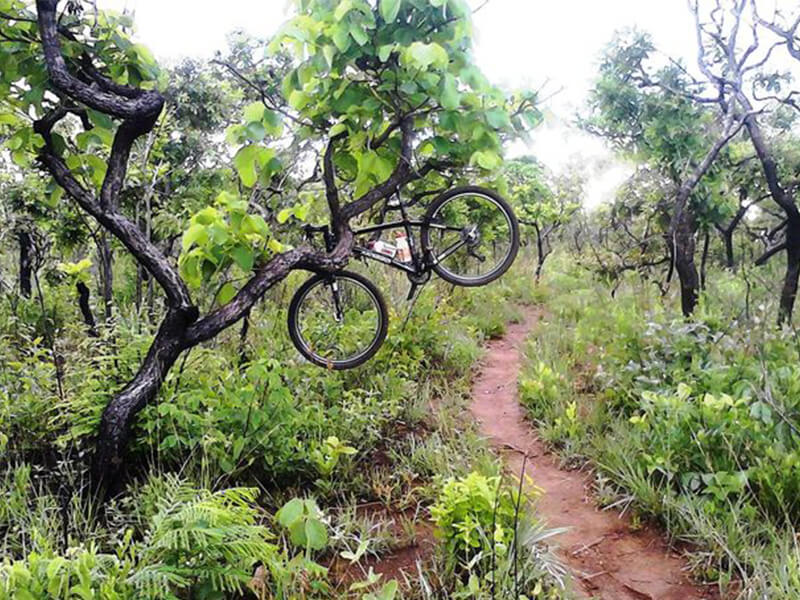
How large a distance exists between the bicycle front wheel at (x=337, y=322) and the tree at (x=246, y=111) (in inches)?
25.7

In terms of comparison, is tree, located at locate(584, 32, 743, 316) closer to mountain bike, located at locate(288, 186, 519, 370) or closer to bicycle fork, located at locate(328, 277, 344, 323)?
mountain bike, located at locate(288, 186, 519, 370)

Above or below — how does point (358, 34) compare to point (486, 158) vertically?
above

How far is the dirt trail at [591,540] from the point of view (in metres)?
2.44

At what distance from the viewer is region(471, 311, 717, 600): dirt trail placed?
2438 millimetres

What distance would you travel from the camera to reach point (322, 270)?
3.15 meters

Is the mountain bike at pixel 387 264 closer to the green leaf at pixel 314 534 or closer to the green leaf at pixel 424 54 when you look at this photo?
the green leaf at pixel 424 54

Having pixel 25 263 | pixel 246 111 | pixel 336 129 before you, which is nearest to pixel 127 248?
pixel 246 111

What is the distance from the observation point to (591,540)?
2.79 m

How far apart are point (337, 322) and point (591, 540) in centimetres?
234

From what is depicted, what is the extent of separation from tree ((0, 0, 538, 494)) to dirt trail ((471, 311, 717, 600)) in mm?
1888

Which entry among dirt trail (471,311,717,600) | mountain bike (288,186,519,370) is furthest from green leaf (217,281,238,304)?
dirt trail (471,311,717,600)

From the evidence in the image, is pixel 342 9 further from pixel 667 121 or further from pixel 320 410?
pixel 667 121

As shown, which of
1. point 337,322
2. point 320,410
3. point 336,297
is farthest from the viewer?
point 337,322

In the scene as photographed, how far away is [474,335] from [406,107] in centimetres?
411
